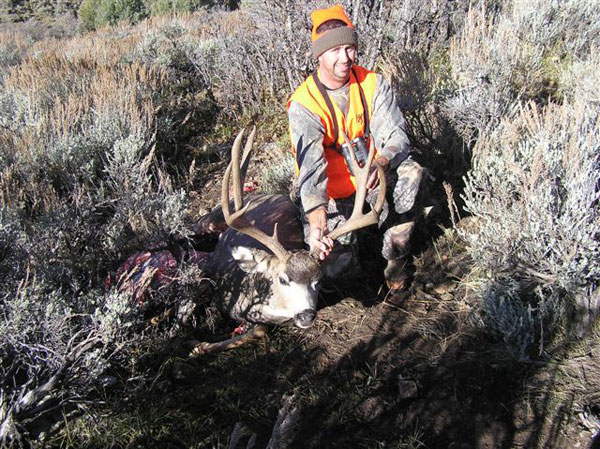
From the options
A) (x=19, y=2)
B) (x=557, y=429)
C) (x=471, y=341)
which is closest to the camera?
(x=557, y=429)

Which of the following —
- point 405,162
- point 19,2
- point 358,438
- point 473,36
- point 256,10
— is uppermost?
point 19,2

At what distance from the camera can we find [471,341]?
3127 mm

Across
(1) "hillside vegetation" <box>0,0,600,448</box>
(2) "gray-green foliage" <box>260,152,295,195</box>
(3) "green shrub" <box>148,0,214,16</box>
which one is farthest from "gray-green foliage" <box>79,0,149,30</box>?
(2) "gray-green foliage" <box>260,152,295,195</box>

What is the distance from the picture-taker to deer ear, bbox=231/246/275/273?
11.2 ft

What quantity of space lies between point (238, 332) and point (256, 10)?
4.64 m

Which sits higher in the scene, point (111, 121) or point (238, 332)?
point (111, 121)

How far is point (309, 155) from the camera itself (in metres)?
3.44

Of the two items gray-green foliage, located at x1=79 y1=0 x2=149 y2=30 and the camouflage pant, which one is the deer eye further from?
gray-green foliage, located at x1=79 y1=0 x2=149 y2=30

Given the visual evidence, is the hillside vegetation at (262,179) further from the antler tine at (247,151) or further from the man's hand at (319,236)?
the antler tine at (247,151)

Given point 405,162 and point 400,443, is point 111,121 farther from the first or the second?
point 400,443

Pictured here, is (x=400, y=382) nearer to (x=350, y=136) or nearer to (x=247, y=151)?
(x=247, y=151)

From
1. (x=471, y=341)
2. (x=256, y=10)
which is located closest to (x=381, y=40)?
(x=256, y=10)

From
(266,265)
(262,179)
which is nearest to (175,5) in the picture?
(262,179)

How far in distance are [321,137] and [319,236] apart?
2.81 feet
